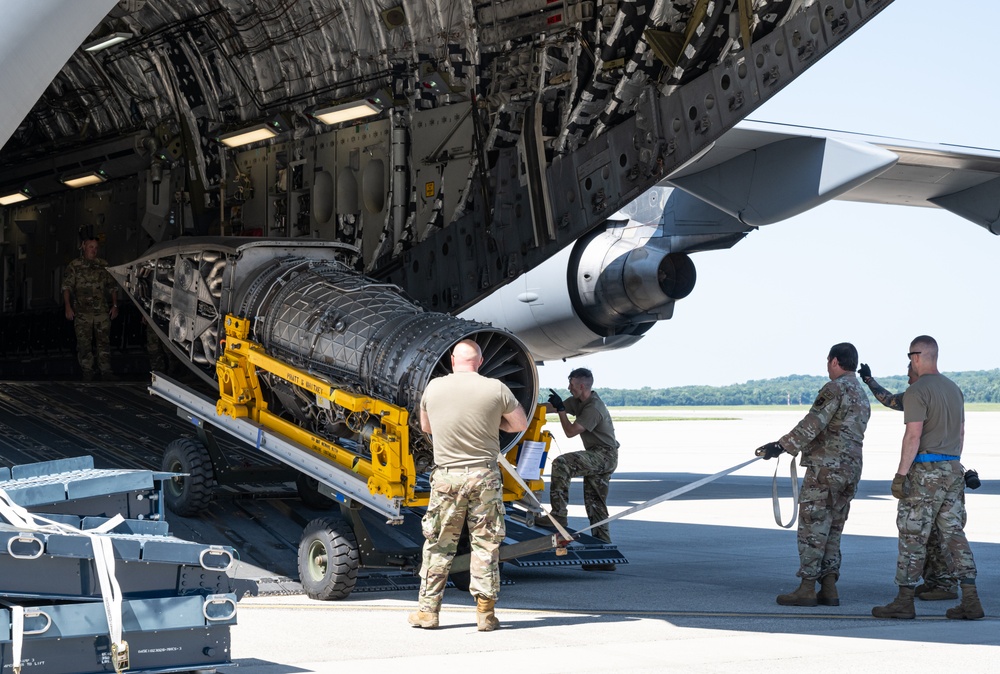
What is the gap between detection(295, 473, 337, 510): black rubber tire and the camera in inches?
360

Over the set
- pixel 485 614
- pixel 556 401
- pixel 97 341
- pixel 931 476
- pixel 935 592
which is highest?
pixel 97 341

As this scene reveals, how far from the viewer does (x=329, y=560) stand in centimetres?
727

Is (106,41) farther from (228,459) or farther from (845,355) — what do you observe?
(845,355)

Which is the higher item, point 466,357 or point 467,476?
point 466,357

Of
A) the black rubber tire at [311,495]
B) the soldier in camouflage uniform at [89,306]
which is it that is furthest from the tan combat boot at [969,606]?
the soldier in camouflage uniform at [89,306]

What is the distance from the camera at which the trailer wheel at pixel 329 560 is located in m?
7.24

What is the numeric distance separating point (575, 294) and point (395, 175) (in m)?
3.12

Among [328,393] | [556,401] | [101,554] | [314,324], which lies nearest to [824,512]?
[556,401]

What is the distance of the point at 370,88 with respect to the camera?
10.7m

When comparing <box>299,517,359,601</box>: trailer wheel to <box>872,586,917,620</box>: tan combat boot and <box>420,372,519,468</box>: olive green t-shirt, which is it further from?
<box>872,586,917,620</box>: tan combat boot

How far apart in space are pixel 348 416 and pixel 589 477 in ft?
7.88

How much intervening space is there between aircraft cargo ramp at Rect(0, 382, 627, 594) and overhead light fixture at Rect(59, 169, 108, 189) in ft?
11.5

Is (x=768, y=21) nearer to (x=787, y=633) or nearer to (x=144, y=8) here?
(x=787, y=633)

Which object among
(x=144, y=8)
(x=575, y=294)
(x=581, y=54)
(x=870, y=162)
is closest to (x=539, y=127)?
(x=581, y=54)
